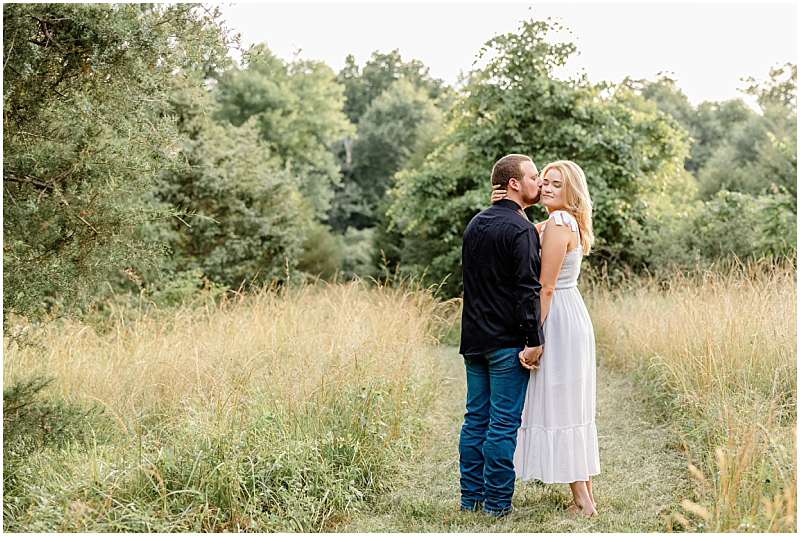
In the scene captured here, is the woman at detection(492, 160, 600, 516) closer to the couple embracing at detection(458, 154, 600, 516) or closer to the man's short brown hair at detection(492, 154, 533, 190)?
the couple embracing at detection(458, 154, 600, 516)

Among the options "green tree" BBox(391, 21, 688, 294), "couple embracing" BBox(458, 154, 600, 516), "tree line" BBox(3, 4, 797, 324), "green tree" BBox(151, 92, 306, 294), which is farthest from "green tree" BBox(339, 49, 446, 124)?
"couple embracing" BBox(458, 154, 600, 516)

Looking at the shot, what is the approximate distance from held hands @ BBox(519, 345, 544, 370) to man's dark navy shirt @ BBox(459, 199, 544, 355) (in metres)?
0.04

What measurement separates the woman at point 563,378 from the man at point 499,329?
4.4 inches

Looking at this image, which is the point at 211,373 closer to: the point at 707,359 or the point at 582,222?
the point at 582,222

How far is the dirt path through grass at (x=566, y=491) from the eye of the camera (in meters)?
4.13

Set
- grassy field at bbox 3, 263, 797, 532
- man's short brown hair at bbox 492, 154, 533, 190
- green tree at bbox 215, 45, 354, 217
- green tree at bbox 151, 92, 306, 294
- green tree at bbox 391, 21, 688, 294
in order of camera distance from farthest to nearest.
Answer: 1. green tree at bbox 215, 45, 354, 217
2. green tree at bbox 151, 92, 306, 294
3. green tree at bbox 391, 21, 688, 294
4. man's short brown hair at bbox 492, 154, 533, 190
5. grassy field at bbox 3, 263, 797, 532

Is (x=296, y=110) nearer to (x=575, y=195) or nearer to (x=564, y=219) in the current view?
(x=575, y=195)

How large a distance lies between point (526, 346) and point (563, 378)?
1.07 feet

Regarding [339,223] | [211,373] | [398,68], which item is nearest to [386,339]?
[211,373]

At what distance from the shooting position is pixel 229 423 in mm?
4688

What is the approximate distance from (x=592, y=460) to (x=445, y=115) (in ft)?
42.7

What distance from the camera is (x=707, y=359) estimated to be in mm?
6031

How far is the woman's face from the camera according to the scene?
172 inches

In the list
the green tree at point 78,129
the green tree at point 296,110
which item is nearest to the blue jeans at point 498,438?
the green tree at point 78,129
